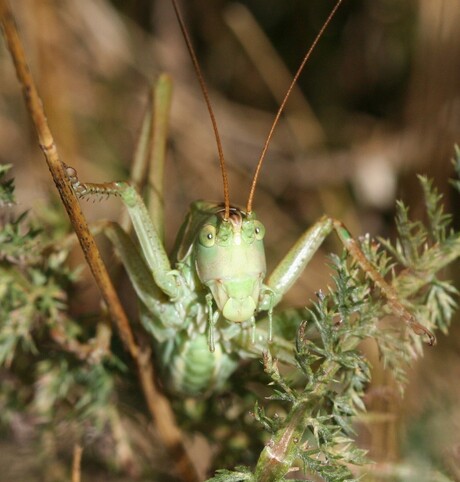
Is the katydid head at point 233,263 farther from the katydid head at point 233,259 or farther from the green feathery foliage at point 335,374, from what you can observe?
the green feathery foliage at point 335,374

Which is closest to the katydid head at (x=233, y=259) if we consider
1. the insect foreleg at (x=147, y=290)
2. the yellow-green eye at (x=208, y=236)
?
the yellow-green eye at (x=208, y=236)

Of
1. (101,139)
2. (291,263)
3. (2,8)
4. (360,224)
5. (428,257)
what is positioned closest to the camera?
(2,8)

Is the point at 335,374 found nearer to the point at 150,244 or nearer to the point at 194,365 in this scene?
the point at 194,365

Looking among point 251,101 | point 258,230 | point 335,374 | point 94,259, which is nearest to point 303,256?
point 258,230

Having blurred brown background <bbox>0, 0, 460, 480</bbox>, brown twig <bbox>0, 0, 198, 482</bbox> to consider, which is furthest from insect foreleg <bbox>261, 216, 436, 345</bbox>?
blurred brown background <bbox>0, 0, 460, 480</bbox>

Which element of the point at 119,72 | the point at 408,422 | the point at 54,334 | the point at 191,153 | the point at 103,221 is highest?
the point at 119,72

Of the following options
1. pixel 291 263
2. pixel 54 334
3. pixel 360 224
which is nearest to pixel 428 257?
pixel 291 263

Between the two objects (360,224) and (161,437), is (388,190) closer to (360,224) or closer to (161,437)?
(360,224)
